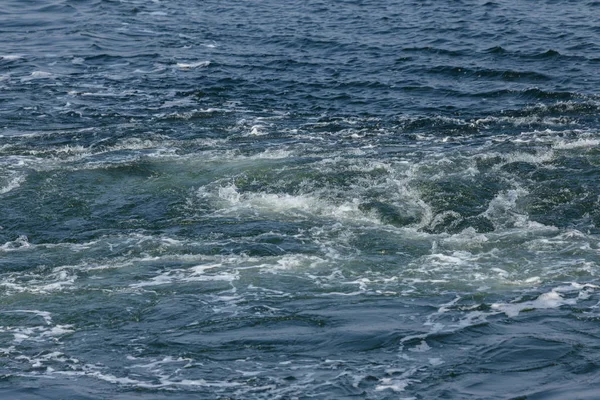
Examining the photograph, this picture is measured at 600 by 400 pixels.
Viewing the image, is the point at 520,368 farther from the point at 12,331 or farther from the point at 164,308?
the point at 12,331

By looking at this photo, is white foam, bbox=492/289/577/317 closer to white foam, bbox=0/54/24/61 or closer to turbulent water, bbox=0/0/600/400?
turbulent water, bbox=0/0/600/400

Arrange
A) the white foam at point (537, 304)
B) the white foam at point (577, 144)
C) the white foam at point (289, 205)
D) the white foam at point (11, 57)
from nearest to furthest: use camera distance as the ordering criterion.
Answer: the white foam at point (537, 304) → the white foam at point (289, 205) → the white foam at point (577, 144) → the white foam at point (11, 57)

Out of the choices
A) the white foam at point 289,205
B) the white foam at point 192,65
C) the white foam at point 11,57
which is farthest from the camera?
the white foam at point 11,57

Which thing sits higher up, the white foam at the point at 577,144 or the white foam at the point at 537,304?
the white foam at the point at 577,144

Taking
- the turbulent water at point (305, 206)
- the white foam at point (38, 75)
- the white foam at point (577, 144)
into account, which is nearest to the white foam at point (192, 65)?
the turbulent water at point (305, 206)

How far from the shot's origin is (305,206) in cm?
2347

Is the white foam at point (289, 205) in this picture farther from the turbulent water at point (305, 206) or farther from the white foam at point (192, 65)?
the white foam at point (192, 65)

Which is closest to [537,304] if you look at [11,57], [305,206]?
[305,206]

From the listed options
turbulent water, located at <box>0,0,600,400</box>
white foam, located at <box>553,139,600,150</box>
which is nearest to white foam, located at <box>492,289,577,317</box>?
turbulent water, located at <box>0,0,600,400</box>

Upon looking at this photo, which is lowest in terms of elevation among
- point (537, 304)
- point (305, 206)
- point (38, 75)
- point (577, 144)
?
point (537, 304)

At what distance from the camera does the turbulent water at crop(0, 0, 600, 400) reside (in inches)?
639

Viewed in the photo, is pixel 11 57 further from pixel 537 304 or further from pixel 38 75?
pixel 537 304

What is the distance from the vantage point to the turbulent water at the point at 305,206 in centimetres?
1623

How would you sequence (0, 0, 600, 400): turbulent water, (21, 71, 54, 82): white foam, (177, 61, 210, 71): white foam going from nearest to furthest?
1. (0, 0, 600, 400): turbulent water
2. (21, 71, 54, 82): white foam
3. (177, 61, 210, 71): white foam
